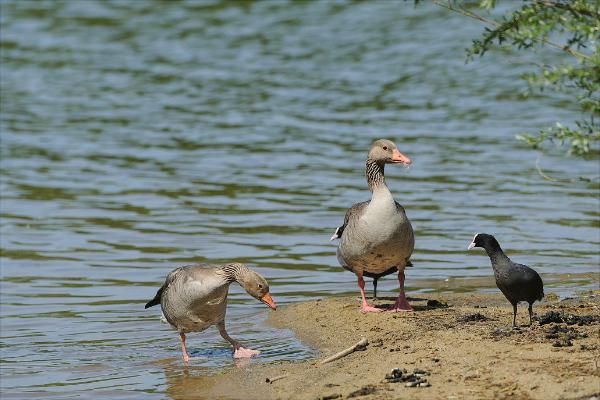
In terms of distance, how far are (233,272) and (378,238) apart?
1749 millimetres

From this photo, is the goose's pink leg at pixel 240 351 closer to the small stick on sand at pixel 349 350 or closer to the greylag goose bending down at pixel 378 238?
the small stick on sand at pixel 349 350

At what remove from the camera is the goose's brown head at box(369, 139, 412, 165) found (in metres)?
13.2

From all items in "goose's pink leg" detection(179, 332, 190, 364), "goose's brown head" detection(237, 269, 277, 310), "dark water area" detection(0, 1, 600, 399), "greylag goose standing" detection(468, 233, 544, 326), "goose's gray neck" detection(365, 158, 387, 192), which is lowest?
"dark water area" detection(0, 1, 600, 399)

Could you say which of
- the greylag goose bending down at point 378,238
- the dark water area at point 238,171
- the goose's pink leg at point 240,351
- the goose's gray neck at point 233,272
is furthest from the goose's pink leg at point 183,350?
the greylag goose bending down at point 378,238

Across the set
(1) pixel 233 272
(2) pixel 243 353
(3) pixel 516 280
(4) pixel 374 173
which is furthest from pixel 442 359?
(4) pixel 374 173

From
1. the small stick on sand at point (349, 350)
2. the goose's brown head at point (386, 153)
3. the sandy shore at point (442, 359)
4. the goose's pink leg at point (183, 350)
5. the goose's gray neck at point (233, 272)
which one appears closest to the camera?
the sandy shore at point (442, 359)

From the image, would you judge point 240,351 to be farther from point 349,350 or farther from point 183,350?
point 349,350

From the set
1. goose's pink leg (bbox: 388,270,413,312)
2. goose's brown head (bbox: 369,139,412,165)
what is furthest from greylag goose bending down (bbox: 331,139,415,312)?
goose's brown head (bbox: 369,139,412,165)

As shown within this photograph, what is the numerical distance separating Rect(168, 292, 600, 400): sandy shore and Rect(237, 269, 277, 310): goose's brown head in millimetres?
685

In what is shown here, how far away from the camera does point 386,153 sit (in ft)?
43.5

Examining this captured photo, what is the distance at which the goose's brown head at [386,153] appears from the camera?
520 inches

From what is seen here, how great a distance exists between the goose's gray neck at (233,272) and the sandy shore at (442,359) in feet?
2.87

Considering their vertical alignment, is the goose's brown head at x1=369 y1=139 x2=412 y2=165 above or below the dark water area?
Answer: above

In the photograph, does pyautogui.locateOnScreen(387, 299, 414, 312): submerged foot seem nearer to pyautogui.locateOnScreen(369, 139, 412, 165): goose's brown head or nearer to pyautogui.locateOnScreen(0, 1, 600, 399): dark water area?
pyautogui.locateOnScreen(0, 1, 600, 399): dark water area
